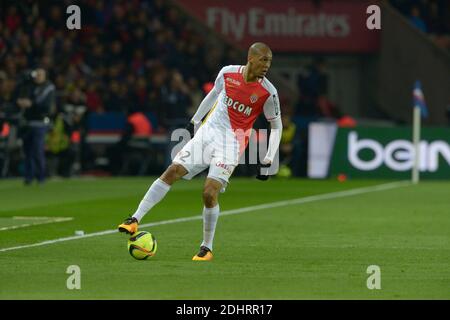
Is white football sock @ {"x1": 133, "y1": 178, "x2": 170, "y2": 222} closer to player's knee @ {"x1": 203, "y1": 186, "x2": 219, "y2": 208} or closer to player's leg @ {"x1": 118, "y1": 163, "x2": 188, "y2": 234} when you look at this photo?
Answer: player's leg @ {"x1": 118, "y1": 163, "x2": 188, "y2": 234}

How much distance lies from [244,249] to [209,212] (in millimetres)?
1297

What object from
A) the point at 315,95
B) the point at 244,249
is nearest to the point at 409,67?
the point at 315,95

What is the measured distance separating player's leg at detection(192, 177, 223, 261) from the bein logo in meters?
17.4

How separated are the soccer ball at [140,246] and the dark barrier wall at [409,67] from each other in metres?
24.3

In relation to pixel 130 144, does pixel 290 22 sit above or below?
above

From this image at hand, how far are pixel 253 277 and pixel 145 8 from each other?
24.3m

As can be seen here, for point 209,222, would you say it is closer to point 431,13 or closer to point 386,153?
point 386,153

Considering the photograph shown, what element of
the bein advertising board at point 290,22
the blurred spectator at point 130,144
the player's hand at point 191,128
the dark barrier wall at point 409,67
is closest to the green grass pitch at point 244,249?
the player's hand at point 191,128

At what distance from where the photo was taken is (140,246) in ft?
44.6

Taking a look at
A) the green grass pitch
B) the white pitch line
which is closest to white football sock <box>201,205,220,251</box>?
the green grass pitch

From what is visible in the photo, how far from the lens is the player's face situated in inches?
539

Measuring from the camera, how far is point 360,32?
3856cm

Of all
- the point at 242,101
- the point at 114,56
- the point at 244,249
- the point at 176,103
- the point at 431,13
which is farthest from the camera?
the point at 431,13
